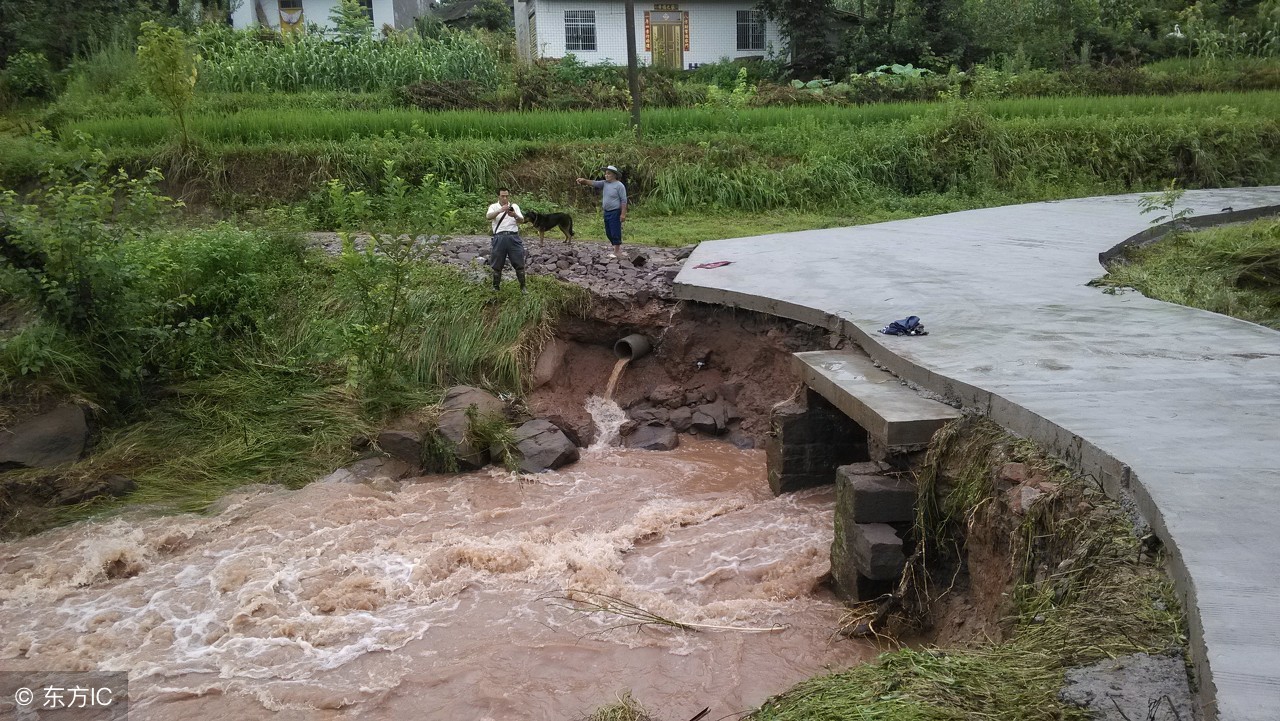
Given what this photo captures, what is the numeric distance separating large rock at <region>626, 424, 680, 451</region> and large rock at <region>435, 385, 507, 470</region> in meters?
1.28

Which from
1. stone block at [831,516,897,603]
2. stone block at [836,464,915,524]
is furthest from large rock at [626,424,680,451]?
stone block at [836,464,915,524]

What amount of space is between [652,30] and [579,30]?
2.19 meters

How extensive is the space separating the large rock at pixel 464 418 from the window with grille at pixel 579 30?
2179cm

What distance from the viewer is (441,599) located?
20.3 feet

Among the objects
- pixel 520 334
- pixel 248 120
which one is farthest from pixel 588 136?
pixel 520 334

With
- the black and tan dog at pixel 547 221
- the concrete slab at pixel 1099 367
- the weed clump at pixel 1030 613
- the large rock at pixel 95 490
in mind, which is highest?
the black and tan dog at pixel 547 221

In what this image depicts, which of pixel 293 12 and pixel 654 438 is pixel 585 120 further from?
pixel 293 12

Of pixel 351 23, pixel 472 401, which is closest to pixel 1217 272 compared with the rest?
pixel 472 401

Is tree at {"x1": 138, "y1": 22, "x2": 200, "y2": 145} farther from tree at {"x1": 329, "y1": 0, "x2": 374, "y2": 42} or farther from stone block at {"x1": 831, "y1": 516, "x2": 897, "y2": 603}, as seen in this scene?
stone block at {"x1": 831, "y1": 516, "x2": 897, "y2": 603}

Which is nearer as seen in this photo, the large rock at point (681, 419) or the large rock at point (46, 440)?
the large rock at point (46, 440)

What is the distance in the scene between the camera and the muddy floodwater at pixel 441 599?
16.9 ft

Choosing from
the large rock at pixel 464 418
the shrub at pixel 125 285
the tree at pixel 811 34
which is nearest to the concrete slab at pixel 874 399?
the large rock at pixel 464 418

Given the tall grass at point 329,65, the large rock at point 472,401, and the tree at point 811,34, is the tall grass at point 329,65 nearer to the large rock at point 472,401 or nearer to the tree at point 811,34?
the tree at point 811,34

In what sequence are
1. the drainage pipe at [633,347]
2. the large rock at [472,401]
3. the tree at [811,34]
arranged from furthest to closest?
the tree at [811,34]
the drainage pipe at [633,347]
the large rock at [472,401]
